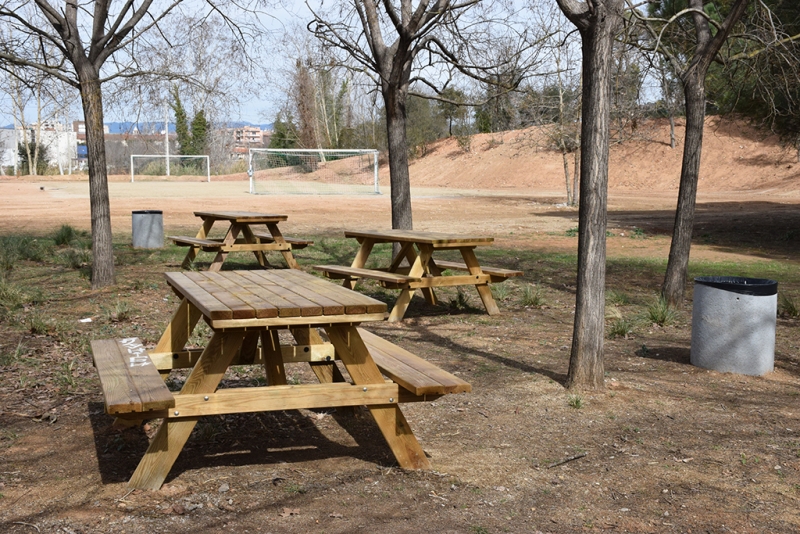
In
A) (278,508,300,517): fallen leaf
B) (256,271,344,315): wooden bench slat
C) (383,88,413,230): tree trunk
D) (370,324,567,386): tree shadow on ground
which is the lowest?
(370,324,567,386): tree shadow on ground

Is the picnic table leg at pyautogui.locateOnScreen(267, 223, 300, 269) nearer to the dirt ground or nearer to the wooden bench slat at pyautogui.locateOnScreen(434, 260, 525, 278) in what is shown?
the dirt ground

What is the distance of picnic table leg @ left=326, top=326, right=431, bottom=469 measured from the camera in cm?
394

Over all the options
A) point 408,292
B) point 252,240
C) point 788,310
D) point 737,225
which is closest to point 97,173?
point 252,240

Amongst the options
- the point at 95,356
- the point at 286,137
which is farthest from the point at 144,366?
the point at 286,137

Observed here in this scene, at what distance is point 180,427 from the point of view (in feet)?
12.2

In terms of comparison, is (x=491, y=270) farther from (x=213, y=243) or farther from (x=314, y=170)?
(x=314, y=170)

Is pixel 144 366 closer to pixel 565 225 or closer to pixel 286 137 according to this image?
pixel 565 225

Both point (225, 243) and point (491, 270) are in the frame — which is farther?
point (225, 243)

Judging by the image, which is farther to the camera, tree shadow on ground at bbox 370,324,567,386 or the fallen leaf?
tree shadow on ground at bbox 370,324,567,386

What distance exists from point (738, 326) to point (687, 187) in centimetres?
279

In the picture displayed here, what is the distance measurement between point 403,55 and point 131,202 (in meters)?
18.4

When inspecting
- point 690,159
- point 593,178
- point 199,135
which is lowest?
point 593,178

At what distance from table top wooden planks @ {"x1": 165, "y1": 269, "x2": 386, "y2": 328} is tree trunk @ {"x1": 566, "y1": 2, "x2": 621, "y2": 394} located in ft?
5.88

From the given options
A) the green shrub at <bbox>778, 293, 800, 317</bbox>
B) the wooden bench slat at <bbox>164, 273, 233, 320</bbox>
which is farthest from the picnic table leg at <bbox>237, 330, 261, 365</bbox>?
the green shrub at <bbox>778, 293, 800, 317</bbox>
